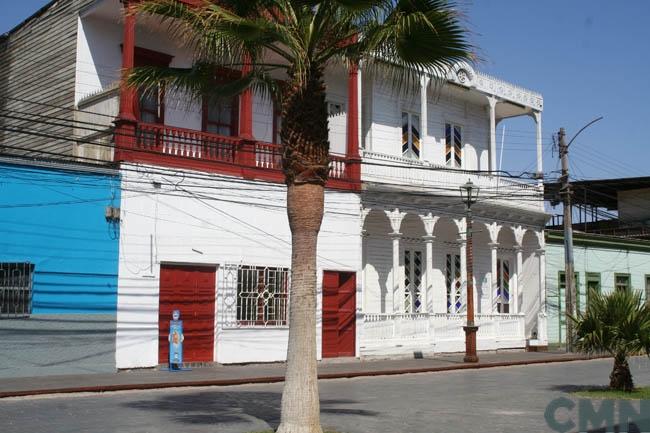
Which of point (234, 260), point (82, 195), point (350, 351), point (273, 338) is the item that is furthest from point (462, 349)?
point (82, 195)

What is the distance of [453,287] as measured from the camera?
29.3 metres

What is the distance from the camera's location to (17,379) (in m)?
16.6

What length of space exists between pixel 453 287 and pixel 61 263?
51.1ft

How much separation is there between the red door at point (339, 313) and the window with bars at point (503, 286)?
9.45 m

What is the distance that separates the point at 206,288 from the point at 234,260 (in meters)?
1.04

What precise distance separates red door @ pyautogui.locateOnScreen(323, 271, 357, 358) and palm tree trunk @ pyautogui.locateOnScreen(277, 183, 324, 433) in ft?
43.5

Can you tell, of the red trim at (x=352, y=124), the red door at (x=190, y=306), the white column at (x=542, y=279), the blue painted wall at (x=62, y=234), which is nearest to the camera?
the blue painted wall at (x=62, y=234)

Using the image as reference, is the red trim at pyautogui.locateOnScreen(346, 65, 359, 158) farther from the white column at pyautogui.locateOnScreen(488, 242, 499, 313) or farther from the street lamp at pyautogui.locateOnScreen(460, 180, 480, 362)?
the white column at pyautogui.locateOnScreen(488, 242, 499, 313)

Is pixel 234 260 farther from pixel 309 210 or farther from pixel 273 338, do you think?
pixel 309 210

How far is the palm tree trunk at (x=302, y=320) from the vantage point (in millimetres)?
9297

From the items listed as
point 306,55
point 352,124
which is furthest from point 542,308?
point 306,55

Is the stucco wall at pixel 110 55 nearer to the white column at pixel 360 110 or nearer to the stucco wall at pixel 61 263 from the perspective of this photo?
the stucco wall at pixel 61 263

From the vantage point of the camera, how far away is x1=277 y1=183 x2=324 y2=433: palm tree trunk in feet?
30.5

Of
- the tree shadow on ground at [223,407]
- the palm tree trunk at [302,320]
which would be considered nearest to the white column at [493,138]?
the tree shadow on ground at [223,407]
